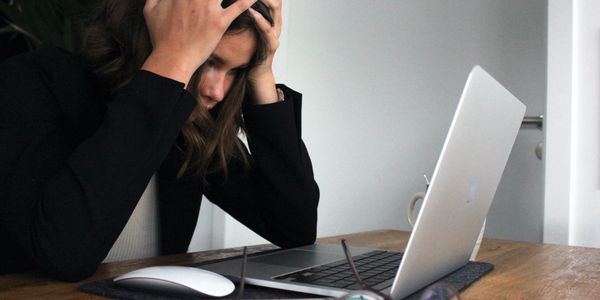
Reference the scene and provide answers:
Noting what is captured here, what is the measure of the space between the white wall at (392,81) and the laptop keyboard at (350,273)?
1.63 meters

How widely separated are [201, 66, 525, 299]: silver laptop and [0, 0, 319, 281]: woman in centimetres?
18

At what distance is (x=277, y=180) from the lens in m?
1.15

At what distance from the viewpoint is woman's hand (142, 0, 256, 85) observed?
824mm

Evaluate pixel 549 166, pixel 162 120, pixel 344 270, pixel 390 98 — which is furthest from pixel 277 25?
pixel 390 98

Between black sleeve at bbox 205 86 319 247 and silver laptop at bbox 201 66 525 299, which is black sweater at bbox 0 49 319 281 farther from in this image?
black sleeve at bbox 205 86 319 247

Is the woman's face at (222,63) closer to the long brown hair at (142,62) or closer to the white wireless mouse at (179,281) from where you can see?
the long brown hair at (142,62)

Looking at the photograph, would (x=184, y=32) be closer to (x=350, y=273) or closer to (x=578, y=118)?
(x=350, y=273)

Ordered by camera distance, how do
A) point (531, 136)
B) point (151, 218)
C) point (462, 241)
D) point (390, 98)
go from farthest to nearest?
1. point (390, 98)
2. point (531, 136)
3. point (151, 218)
4. point (462, 241)

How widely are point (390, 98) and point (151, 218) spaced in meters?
1.79

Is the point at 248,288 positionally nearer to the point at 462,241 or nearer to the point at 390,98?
the point at 462,241

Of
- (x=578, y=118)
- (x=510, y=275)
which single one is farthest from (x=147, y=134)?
(x=578, y=118)

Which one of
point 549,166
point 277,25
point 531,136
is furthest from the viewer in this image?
point 531,136

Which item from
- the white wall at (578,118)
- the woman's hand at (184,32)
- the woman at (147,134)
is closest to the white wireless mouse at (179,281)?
the woman at (147,134)

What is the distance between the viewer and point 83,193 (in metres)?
0.75
